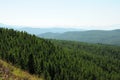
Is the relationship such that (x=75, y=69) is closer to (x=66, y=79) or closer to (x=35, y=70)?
(x=66, y=79)

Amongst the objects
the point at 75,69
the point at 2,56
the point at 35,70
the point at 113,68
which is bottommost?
the point at 113,68

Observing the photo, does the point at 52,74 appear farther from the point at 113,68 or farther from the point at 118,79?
the point at 113,68

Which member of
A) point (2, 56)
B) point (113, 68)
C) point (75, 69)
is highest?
point (2, 56)

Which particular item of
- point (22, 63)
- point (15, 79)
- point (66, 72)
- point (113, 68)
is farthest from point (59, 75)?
point (113, 68)

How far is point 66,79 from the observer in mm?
92938

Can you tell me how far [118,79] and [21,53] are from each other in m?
86.8

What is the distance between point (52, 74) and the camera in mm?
87562

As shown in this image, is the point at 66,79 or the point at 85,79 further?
the point at 85,79

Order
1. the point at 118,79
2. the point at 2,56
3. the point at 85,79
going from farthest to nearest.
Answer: the point at 118,79
the point at 85,79
the point at 2,56

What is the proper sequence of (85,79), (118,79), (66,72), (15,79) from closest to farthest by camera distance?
(15,79) < (66,72) < (85,79) < (118,79)

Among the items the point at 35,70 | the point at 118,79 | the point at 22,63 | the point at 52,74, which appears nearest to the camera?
the point at 22,63

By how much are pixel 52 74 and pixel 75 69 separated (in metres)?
30.3

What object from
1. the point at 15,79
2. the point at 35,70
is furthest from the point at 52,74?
the point at 15,79

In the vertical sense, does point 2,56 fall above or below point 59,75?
above
